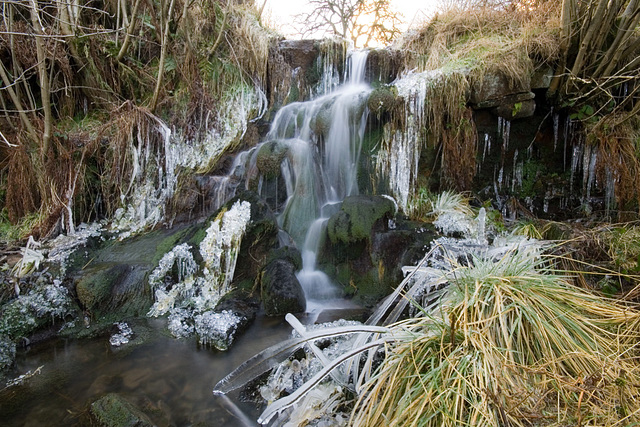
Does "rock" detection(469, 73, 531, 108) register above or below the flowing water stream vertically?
above

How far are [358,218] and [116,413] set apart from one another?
293 cm

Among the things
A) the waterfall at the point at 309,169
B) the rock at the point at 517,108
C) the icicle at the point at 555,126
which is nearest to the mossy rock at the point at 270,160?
the waterfall at the point at 309,169

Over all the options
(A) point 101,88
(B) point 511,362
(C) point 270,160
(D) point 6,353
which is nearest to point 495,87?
(C) point 270,160

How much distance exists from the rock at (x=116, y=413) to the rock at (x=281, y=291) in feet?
5.27

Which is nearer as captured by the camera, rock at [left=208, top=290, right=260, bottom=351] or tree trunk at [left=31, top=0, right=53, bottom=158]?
rock at [left=208, top=290, right=260, bottom=351]

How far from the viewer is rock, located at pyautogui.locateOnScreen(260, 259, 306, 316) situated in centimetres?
381

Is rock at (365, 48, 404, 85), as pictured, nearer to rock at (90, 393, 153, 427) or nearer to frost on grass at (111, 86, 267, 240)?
frost on grass at (111, 86, 267, 240)

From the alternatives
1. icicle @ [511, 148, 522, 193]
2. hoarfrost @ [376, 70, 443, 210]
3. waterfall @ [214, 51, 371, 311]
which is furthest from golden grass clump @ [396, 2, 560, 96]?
waterfall @ [214, 51, 371, 311]

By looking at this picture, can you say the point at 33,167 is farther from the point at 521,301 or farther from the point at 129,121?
the point at 521,301

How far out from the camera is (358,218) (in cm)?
434

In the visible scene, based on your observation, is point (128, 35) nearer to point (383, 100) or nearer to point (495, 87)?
point (383, 100)

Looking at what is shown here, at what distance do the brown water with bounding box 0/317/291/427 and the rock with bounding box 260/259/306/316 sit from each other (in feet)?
0.57

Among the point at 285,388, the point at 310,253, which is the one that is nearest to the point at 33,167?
the point at 310,253

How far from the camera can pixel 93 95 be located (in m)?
5.84
